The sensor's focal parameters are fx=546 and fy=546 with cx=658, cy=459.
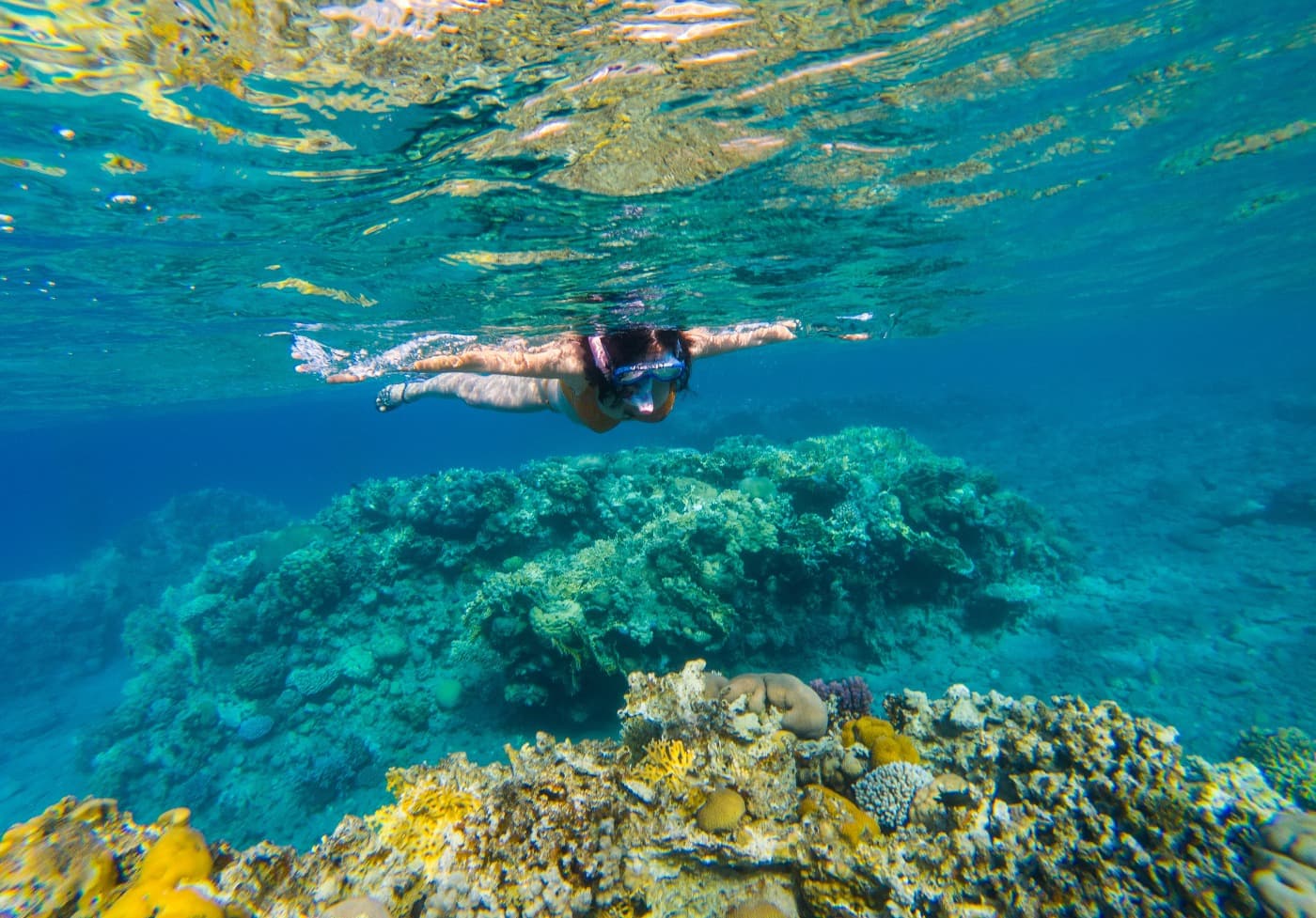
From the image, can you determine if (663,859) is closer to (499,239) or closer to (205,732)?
(499,239)

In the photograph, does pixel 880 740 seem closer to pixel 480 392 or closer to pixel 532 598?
pixel 532 598

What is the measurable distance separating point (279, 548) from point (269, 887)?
53.3 ft

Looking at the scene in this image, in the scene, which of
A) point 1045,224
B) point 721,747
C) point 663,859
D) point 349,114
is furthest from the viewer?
point 1045,224

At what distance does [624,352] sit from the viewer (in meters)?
5.79

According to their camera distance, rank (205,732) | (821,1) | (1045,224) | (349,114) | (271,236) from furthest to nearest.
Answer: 1. (1045,224)
2. (205,732)
3. (271,236)
4. (349,114)
5. (821,1)

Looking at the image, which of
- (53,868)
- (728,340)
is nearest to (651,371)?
(53,868)

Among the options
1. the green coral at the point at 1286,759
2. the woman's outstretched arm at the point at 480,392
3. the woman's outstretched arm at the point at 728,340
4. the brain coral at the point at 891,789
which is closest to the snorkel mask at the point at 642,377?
the woman's outstretched arm at the point at 480,392

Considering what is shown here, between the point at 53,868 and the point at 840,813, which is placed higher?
the point at 53,868

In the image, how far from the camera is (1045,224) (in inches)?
621

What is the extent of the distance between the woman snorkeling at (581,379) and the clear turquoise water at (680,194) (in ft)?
7.24

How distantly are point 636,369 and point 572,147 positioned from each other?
3.03 metres

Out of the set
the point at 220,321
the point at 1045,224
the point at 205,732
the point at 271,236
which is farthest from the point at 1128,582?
the point at 220,321

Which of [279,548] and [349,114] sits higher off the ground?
[349,114]

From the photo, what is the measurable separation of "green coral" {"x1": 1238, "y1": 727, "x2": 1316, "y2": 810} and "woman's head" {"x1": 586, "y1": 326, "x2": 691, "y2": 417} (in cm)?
726
